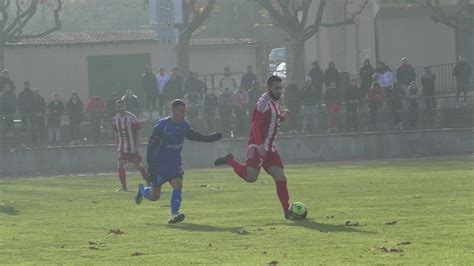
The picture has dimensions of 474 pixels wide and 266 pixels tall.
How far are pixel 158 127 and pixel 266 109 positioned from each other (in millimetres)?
1704

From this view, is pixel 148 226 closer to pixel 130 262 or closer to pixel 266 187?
pixel 130 262

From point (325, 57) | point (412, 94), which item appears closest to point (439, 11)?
point (412, 94)

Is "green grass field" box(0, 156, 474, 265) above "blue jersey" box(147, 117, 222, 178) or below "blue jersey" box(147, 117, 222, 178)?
below

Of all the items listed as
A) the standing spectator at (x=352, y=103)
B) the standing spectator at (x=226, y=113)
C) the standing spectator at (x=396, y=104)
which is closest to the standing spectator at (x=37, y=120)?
the standing spectator at (x=226, y=113)

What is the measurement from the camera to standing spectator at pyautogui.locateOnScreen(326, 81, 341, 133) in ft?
128

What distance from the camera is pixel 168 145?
18.3m

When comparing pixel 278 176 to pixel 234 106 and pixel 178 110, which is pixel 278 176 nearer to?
pixel 178 110

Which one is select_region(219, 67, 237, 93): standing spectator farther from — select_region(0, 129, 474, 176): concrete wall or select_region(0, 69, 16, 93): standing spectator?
select_region(0, 69, 16, 93): standing spectator

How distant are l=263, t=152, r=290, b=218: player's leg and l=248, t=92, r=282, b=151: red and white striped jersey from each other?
0.15m

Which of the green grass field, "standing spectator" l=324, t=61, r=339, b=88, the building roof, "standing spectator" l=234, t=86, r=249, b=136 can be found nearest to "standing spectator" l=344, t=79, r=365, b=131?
"standing spectator" l=324, t=61, r=339, b=88

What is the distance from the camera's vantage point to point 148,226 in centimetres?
1727

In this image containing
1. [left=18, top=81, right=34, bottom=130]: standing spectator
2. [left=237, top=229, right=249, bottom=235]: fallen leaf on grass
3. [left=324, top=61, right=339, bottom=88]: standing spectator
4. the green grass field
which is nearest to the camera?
the green grass field

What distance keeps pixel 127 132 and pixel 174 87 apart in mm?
12985

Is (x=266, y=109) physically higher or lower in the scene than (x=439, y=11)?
lower
